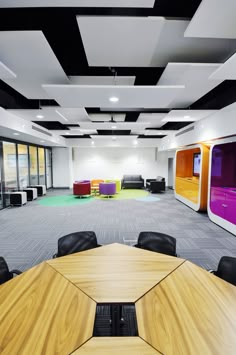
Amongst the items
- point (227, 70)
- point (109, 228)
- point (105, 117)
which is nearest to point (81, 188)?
point (105, 117)

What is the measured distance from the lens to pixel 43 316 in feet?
3.98

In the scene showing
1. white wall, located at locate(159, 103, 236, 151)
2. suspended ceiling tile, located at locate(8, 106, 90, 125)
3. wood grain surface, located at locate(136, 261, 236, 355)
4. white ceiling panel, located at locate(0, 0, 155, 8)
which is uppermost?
white ceiling panel, located at locate(0, 0, 155, 8)

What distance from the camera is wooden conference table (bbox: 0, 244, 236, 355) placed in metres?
1.03

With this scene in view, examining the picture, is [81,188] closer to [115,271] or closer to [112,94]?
[112,94]

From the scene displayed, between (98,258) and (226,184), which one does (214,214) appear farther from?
(98,258)

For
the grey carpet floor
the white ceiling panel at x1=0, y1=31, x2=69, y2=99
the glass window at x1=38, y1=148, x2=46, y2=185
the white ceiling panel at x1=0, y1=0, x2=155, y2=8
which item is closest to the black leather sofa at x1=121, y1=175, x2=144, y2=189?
the grey carpet floor

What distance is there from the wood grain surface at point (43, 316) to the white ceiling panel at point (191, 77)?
110 inches

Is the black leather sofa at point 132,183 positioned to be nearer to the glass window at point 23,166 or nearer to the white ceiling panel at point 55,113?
the glass window at point 23,166

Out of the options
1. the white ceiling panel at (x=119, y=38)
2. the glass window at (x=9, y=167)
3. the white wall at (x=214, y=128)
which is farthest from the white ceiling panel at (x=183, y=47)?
the glass window at (x=9, y=167)

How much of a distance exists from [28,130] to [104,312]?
5689 mm

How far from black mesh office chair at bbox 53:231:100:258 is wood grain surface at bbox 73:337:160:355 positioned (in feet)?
4.60

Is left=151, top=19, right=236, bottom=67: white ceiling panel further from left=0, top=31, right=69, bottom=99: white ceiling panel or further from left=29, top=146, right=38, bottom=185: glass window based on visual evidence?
left=29, top=146, right=38, bottom=185: glass window

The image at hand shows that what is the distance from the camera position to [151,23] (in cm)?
197

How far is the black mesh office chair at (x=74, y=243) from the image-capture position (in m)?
2.38
